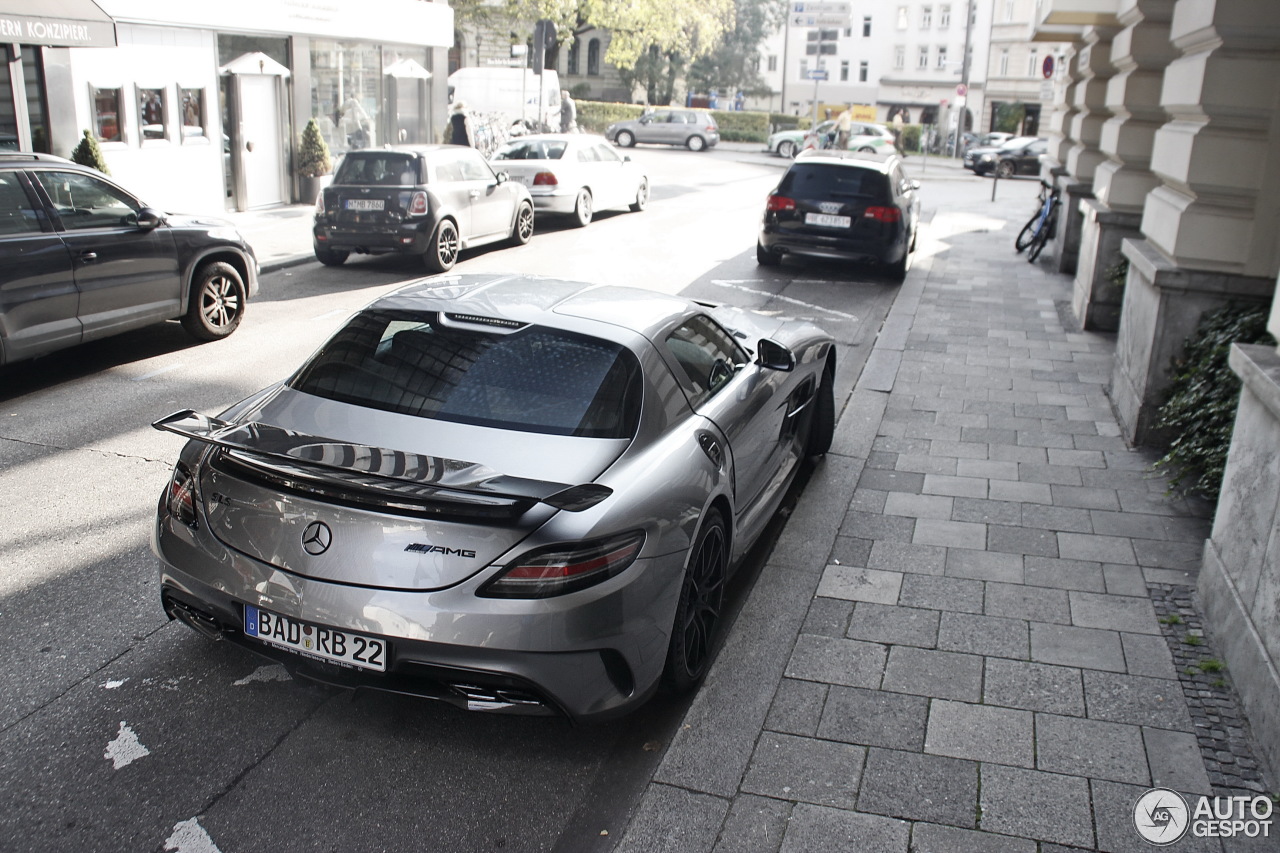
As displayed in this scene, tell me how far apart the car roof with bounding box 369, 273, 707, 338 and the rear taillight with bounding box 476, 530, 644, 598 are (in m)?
1.21

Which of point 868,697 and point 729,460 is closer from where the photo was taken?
point 868,697

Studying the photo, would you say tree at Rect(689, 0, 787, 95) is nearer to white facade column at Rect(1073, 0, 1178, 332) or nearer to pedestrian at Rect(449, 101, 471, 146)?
pedestrian at Rect(449, 101, 471, 146)

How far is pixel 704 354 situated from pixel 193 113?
1557 centimetres

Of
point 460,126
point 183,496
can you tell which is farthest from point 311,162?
point 183,496

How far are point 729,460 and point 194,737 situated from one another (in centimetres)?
228

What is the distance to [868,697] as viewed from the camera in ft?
13.8

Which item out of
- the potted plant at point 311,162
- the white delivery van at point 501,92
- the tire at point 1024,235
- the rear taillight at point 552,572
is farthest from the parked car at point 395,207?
the white delivery van at point 501,92

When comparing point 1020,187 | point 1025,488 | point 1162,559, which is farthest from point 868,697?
point 1020,187

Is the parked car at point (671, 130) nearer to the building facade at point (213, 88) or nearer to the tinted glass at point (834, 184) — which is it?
the building facade at point (213, 88)

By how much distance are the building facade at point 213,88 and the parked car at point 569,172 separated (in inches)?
160

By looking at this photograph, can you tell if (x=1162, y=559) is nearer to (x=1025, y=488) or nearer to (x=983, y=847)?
(x=1025, y=488)

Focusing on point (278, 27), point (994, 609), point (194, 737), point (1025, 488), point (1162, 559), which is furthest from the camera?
point (278, 27)

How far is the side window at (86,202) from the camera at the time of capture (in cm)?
849

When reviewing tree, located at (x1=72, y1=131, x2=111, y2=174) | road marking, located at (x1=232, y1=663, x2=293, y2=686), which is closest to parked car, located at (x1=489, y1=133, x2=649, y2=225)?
tree, located at (x1=72, y1=131, x2=111, y2=174)
